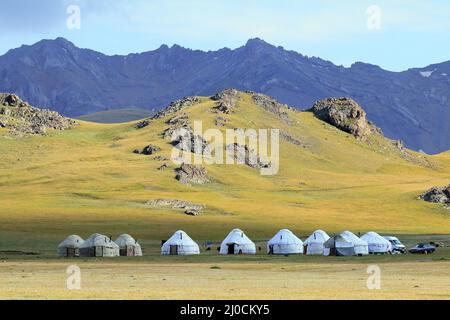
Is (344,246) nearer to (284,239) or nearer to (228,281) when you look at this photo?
(284,239)

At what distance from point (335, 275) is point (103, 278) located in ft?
57.0

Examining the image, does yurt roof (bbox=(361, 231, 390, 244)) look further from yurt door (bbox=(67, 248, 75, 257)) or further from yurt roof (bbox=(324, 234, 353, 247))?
yurt door (bbox=(67, 248, 75, 257))

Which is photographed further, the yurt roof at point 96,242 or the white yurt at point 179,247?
the white yurt at point 179,247

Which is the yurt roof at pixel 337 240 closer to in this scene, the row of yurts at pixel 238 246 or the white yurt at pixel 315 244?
the row of yurts at pixel 238 246

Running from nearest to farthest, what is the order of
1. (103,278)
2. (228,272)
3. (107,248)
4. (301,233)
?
(103,278) → (228,272) → (107,248) → (301,233)

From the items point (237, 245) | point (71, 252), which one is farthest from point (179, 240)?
point (71, 252)

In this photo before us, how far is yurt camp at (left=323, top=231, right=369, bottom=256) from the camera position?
10325cm

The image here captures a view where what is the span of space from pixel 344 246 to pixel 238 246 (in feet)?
46.4

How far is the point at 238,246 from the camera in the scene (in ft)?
362

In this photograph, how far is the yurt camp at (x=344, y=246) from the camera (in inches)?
4065

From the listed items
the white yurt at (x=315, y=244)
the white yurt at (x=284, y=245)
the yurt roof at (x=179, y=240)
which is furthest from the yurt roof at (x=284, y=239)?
the yurt roof at (x=179, y=240)
